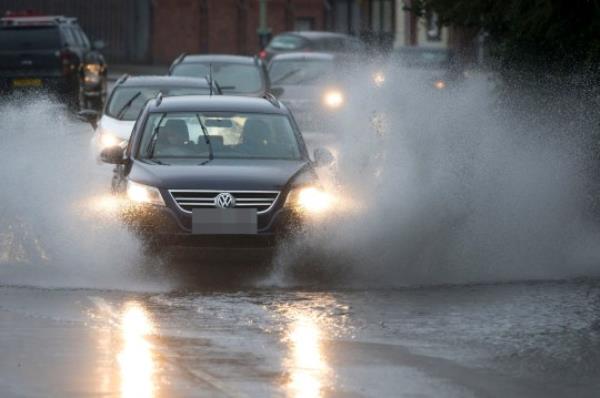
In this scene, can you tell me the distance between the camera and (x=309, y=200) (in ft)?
44.6

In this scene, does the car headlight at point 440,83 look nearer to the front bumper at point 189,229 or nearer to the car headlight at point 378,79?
the car headlight at point 378,79

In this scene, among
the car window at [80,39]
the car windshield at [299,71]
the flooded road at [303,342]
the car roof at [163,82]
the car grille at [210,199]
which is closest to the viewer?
the flooded road at [303,342]

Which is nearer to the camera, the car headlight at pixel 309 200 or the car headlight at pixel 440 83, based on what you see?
the car headlight at pixel 309 200

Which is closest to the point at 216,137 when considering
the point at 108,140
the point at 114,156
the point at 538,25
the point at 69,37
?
the point at 114,156

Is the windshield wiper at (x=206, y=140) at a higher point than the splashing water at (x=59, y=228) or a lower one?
higher

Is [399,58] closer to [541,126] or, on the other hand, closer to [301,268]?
[541,126]

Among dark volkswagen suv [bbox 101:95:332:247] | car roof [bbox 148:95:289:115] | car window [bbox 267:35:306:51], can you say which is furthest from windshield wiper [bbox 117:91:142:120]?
car window [bbox 267:35:306:51]

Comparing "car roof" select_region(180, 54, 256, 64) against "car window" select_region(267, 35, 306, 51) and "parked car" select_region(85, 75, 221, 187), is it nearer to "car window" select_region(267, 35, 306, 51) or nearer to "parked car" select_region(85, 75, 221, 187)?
"parked car" select_region(85, 75, 221, 187)

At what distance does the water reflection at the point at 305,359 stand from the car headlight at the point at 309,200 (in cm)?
194

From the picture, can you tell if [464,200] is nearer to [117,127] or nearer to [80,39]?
[117,127]

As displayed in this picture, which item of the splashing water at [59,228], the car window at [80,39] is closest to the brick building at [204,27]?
the car window at [80,39]

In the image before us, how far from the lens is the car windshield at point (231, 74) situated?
2906cm

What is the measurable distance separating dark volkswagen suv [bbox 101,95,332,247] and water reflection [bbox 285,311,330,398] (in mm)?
1779

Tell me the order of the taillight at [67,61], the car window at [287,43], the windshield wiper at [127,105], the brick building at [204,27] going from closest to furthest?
1. the windshield wiper at [127,105]
2. the taillight at [67,61]
3. the car window at [287,43]
4. the brick building at [204,27]
